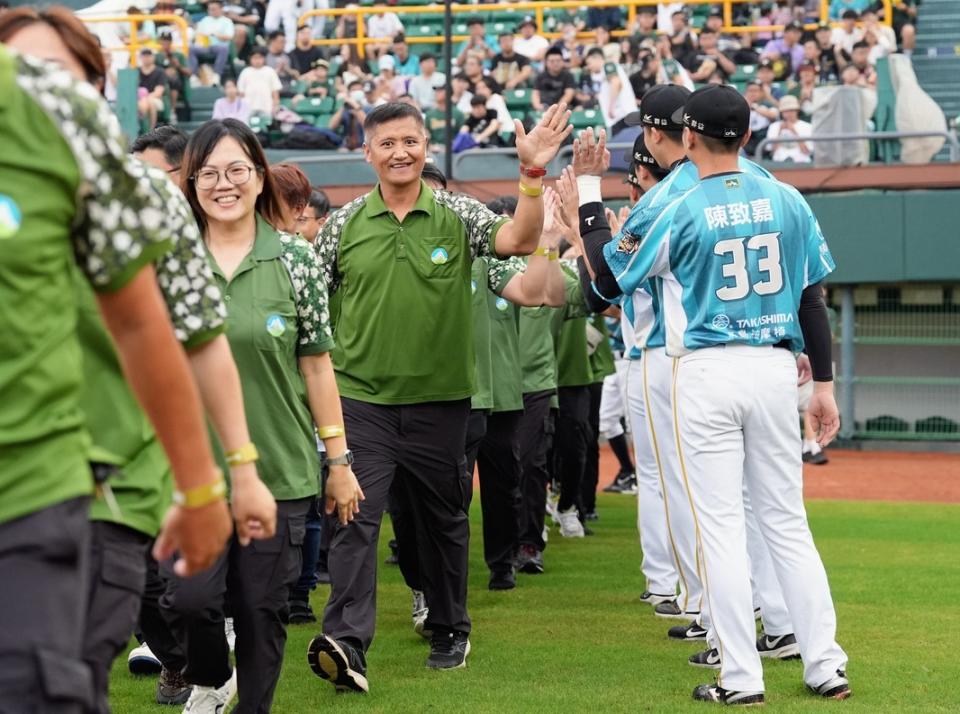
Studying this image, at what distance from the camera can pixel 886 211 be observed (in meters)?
17.3

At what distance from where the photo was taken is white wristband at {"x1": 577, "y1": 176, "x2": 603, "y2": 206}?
642 cm

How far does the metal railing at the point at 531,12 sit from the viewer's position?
2214 centimetres

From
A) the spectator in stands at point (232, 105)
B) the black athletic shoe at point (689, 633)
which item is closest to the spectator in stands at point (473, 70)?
the spectator in stands at point (232, 105)

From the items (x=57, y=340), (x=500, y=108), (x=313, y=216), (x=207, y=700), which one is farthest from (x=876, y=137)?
(x=57, y=340)

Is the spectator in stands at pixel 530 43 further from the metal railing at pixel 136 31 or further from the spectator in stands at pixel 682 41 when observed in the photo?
the metal railing at pixel 136 31

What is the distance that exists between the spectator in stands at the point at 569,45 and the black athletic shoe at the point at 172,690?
656 inches

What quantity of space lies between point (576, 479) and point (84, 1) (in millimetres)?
19868

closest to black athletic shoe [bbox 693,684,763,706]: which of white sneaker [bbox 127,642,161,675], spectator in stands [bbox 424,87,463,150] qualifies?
white sneaker [bbox 127,642,161,675]

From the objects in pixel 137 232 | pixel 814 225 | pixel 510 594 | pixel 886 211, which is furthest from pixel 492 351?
pixel 886 211

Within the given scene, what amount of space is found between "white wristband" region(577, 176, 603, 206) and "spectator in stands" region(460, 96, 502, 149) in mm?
13530

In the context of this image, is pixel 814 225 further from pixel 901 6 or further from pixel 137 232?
pixel 901 6

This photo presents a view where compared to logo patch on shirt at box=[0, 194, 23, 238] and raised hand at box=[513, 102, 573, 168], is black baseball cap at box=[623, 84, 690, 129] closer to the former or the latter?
raised hand at box=[513, 102, 573, 168]

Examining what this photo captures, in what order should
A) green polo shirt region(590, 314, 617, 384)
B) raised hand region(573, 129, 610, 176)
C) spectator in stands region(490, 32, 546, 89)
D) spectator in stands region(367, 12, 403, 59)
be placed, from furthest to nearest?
spectator in stands region(367, 12, 403, 59)
spectator in stands region(490, 32, 546, 89)
green polo shirt region(590, 314, 617, 384)
raised hand region(573, 129, 610, 176)

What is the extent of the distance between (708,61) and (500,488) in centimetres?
1281
